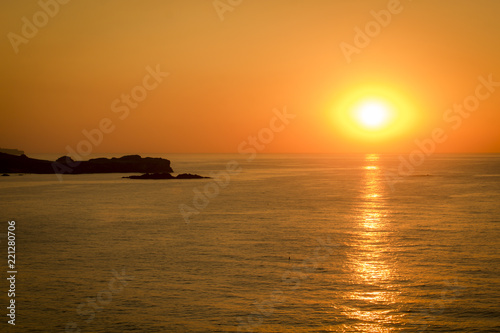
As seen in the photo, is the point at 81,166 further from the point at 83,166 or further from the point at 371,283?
the point at 371,283

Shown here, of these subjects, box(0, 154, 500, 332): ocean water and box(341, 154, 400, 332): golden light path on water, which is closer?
box(341, 154, 400, 332): golden light path on water

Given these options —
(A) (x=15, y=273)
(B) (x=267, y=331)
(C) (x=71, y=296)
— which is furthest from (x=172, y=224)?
(B) (x=267, y=331)

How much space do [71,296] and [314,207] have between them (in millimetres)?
31957

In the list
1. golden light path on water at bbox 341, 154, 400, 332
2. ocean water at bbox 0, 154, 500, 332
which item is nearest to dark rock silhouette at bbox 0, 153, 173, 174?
ocean water at bbox 0, 154, 500, 332

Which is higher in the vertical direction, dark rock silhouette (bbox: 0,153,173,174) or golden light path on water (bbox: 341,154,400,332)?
dark rock silhouette (bbox: 0,153,173,174)

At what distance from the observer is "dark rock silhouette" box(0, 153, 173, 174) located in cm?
12938

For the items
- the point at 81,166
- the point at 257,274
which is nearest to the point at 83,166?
the point at 81,166

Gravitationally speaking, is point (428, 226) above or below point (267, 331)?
above

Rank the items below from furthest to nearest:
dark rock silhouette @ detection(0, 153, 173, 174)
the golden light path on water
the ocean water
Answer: dark rock silhouette @ detection(0, 153, 173, 174) < the ocean water < the golden light path on water

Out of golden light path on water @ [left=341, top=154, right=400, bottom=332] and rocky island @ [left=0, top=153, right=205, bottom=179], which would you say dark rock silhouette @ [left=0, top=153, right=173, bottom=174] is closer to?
rocky island @ [left=0, top=153, right=205, bottom=179]

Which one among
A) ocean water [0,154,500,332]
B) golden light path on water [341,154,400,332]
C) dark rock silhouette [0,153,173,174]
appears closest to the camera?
golden light path on water [341,154,400,332]

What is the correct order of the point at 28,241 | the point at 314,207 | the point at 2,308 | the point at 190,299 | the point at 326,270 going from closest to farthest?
1. the point at 2,308
2. the point at 190,299
3. the point at 326,270
4. the point at 28,241
5. the point at 314,207

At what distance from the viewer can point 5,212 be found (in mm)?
39875

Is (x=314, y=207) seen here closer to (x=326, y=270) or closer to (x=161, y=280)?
(x=326, y=270)
